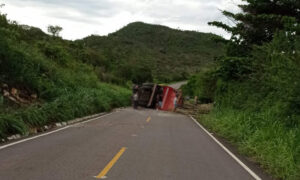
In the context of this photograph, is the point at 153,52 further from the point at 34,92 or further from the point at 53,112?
the point at 53,112

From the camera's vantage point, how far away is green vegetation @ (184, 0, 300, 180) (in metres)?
9.68

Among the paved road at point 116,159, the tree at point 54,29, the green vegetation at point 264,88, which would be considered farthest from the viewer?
the tree at point 54,29

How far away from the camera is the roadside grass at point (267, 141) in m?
8.13

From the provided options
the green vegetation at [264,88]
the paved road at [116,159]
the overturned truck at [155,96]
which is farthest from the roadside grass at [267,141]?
the overturned truck at [155,96]

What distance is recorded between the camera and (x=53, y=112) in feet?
50.5

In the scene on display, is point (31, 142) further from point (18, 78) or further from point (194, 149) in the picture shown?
point (18, 78)

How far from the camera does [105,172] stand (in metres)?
6.89

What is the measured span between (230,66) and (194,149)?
11.1 meters

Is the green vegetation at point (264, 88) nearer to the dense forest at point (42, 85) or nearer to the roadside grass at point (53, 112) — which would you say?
the dense forest at point (42, 85)

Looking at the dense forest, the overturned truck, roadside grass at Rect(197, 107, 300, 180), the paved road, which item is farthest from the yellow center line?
the overturned truck

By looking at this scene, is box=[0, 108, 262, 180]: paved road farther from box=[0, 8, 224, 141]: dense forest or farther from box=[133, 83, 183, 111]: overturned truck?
box=[133, 83, 183, 111]: overturned truck

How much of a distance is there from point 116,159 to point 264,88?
997cm

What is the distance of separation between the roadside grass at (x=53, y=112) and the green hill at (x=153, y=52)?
110ft

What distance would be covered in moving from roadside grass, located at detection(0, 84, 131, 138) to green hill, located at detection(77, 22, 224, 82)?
110ft
